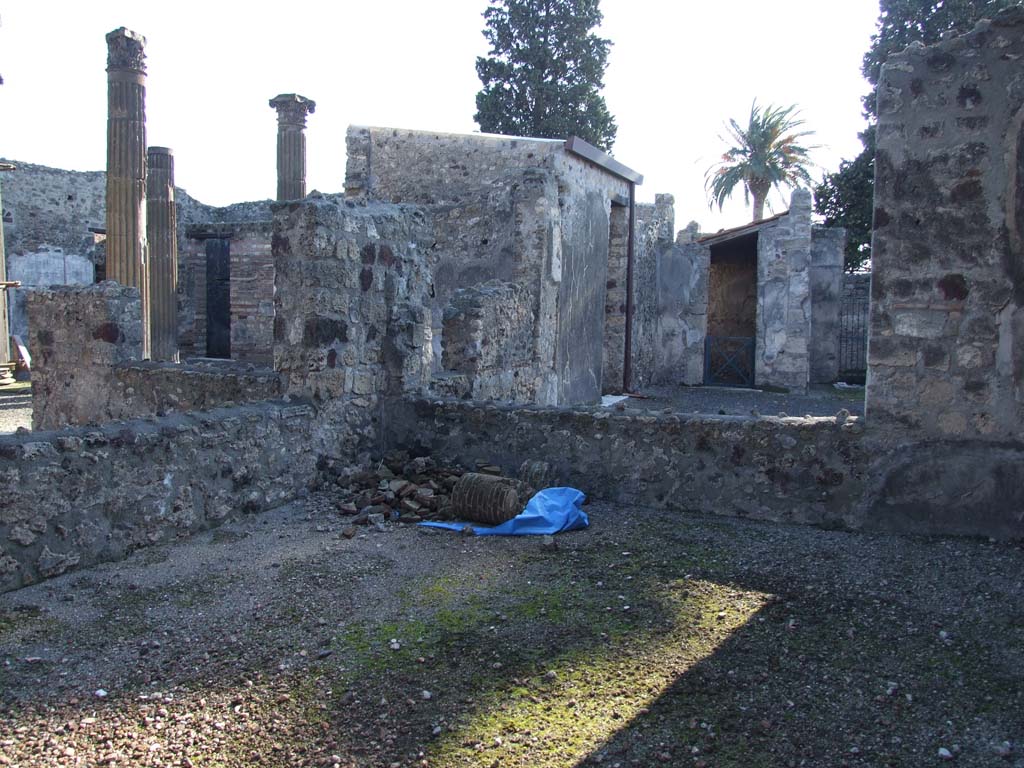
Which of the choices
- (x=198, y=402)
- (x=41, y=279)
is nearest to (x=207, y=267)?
(x=41, y=279)

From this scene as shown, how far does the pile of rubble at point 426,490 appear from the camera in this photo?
4.84 metres

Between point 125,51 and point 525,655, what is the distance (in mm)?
13966

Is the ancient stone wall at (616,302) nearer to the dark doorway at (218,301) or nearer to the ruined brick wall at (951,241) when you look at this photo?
the ruined brick wall at (951,241)

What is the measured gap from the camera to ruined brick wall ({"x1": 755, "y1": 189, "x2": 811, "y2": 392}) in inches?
607

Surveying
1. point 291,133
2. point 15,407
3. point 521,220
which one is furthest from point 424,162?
point 291,133

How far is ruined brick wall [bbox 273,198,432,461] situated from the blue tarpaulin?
47.5 inches

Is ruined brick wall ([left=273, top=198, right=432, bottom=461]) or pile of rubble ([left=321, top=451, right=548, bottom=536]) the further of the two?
ruined brick wall ([left=273, top=198, right=432, bottom=461])

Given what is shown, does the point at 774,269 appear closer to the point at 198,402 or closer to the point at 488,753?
the point at 198,402

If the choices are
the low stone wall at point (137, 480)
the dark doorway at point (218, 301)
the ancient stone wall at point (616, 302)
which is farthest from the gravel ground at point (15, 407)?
the ancient stone wall at point (616, 302)

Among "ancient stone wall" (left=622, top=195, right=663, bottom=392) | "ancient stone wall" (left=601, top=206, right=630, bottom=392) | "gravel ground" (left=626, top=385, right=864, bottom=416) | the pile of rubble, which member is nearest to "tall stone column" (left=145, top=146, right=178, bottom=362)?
"ancient stone wall" (left=601, top=206, right=630, bottom=392)

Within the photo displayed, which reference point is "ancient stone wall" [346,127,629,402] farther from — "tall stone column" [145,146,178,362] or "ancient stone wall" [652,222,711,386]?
"tall stone column" [145,146,178,362]

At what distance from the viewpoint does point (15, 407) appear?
12062mm

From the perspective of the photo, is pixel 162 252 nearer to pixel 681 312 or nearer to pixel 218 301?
pixel 218 301

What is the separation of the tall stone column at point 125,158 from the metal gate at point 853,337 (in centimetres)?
1357
